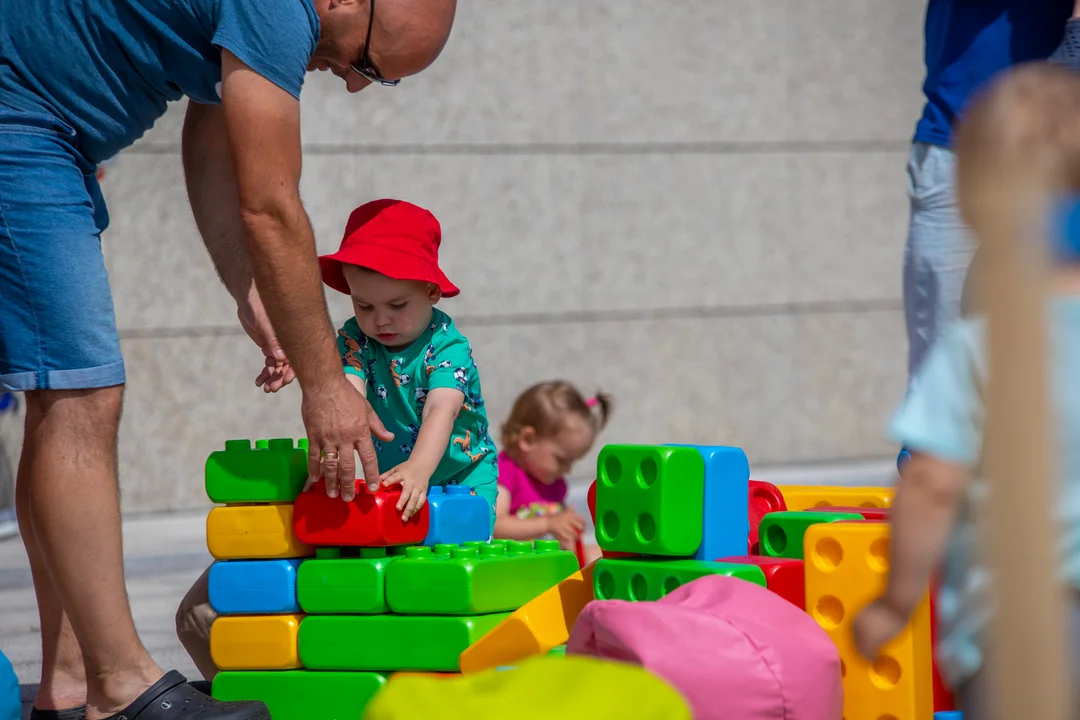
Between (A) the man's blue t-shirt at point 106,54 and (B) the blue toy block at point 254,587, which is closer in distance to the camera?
(A) the man's blue t-shirt at point 106,54

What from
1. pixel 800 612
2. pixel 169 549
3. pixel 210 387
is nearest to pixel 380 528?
pixel 800 612

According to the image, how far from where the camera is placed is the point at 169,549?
5336 mm

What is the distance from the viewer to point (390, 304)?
3430 millimetres

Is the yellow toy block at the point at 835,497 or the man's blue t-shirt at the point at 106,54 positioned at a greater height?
the man's blue t-shirt at the point at 106,54

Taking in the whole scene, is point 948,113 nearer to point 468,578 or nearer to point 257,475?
point 468,578

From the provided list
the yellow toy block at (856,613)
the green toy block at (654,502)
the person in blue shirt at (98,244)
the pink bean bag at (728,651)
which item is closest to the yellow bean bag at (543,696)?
the pink bean bag at (728,651)

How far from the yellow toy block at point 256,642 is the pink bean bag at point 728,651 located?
0.86 meters

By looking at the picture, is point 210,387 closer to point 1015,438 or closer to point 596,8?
point 596,8

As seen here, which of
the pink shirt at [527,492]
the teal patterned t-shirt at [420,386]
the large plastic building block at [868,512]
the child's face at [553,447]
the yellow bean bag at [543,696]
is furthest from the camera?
the child's face at [553,447]

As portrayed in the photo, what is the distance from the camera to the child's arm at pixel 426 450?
2.90 m

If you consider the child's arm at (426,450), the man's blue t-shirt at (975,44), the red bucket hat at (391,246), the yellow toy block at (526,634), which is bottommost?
the yellow toy block at (526,634)

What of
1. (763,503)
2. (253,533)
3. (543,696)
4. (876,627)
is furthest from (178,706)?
(876,627)

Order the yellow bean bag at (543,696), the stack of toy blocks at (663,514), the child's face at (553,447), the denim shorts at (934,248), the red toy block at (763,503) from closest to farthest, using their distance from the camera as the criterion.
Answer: the yellow bean bag at (543,696)
the stack of toy blocks at (663,514)
the red toy block at (763,503)
the denim shorts at (934,248)
the child's face at (553,447)

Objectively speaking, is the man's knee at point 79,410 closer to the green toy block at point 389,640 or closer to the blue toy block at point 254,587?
the blue toy block at point 254,587
